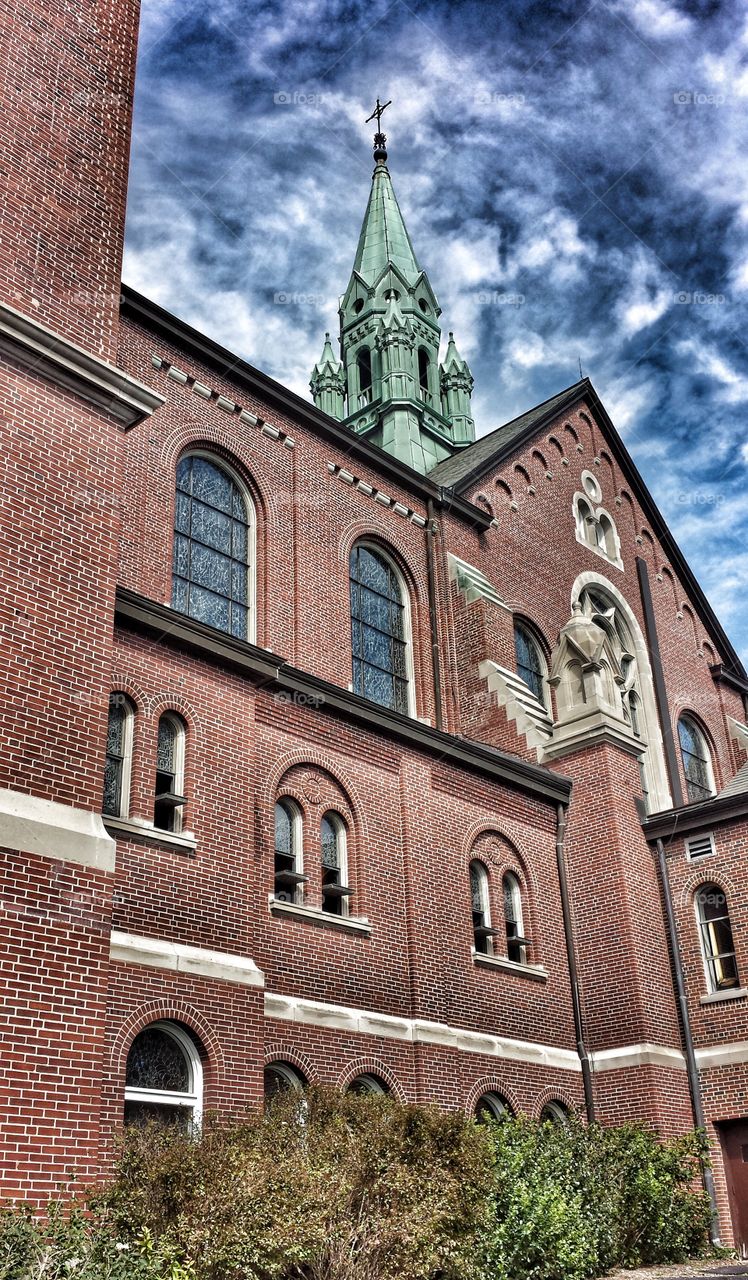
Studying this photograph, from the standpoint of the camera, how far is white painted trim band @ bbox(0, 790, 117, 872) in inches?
456

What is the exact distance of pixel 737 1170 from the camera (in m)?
21.7

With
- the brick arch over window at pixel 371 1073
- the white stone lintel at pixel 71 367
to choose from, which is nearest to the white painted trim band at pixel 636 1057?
the brick arch over window at pixel 371 1073

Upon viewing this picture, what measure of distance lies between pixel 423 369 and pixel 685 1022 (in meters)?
23.0

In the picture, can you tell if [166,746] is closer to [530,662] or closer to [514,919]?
[514,919]

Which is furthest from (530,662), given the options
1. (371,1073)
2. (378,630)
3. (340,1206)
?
(340,1206)

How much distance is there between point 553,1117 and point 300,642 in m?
8.83

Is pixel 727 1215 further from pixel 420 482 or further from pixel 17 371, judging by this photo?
pixel 17 371

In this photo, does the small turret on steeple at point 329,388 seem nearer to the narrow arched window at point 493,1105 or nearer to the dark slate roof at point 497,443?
the dark slate roof at point 497,443

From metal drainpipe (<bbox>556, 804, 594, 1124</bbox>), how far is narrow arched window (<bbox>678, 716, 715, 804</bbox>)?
345 inches

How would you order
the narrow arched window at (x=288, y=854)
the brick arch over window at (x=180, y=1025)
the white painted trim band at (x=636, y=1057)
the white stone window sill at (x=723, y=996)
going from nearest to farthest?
the brick arch over window at (x=180, y=1025) → the narrow arched window at (x=288, y=854) → the white painted trim band at (x=636, y=1057) → the white stone window sill at (x=723, y=996)

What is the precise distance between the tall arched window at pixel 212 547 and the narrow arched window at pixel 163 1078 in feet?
24.5

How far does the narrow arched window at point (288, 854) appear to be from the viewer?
1745cm

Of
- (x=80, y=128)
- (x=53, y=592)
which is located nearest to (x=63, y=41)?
(x=80, y=128)

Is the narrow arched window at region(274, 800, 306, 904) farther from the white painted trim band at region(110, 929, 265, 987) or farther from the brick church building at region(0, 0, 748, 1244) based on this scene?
the white painted trim band at region(110, 929, 265, 987)
